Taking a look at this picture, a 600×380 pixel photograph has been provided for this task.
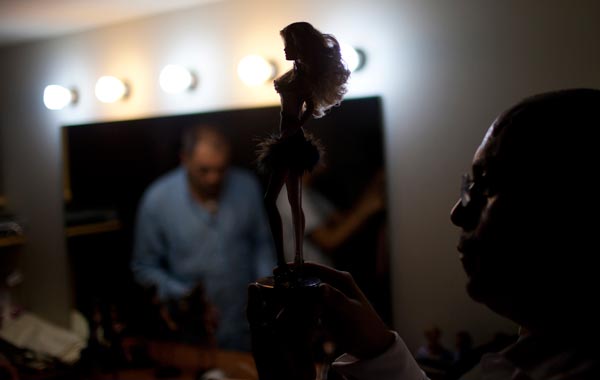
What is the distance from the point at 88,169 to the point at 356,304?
223 cm

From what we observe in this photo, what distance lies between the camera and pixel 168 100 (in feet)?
7.59

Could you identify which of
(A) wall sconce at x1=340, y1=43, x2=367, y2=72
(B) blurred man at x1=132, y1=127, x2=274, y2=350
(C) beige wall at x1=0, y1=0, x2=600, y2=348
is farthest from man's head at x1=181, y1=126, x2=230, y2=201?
(A) wall sconce at x1=340, y1=43, x2=367, y2=72

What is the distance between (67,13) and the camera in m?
2.30

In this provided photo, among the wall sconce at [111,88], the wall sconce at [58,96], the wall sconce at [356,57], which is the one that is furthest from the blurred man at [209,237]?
the wall sconce at [58,96]

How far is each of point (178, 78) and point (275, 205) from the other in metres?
1.71

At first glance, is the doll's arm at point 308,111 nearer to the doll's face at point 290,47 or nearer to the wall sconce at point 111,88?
the doll's face at point 290,47

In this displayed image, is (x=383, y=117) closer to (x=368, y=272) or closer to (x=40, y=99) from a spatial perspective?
(x=368, y=272)

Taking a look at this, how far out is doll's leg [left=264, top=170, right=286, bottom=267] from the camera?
622 mm

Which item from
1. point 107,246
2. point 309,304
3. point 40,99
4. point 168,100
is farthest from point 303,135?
point 40,99

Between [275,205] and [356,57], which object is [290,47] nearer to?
[275,205]

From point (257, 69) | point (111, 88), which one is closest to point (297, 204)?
point (257, 69)

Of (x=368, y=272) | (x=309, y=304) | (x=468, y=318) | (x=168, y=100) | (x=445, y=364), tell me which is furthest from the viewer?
(x=168, y=100)

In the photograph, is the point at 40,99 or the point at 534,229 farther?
the point at 40,99

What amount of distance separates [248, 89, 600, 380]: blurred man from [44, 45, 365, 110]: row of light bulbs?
1.21m
